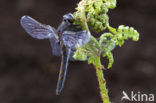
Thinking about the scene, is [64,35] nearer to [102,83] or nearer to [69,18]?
[69,18]

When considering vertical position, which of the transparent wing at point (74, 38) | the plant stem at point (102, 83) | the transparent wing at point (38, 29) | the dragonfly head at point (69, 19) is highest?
the dragonfly head at point (69, 19)

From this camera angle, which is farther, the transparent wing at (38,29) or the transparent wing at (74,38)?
the transparent wing at (38,29)

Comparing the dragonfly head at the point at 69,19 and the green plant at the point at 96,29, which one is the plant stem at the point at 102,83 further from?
the dragonfly head at the point at 69,19

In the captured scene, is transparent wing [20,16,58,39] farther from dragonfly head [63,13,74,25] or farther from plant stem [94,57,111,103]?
plant stem [94,57,111,103]


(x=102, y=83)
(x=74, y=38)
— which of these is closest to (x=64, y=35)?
(x=74, y=38)

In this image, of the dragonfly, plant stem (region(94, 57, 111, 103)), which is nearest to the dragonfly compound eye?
the dragonfly

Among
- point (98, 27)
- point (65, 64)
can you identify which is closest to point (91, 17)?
point (98, 27)

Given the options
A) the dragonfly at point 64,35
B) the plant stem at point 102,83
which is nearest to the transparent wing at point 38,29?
the dragonfly at point 64,35

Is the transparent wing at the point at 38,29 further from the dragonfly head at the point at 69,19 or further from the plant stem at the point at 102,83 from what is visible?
the plant stem at the point at 102,83

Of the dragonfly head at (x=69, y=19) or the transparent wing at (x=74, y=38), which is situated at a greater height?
the dragonfly head at (x=69, y=19)
